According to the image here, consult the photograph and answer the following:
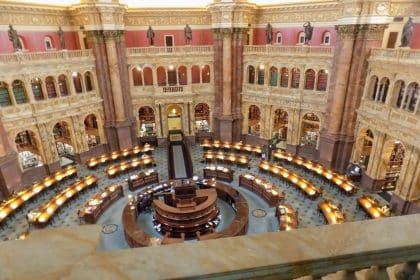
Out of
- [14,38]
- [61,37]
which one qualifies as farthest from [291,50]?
[14,38]

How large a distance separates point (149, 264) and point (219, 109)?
80.3 feet

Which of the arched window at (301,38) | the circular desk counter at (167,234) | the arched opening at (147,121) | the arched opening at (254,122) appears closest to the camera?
the circular desk counter at (167,234)

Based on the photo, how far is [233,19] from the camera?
22.9m

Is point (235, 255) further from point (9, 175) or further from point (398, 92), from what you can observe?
point (9, 175)

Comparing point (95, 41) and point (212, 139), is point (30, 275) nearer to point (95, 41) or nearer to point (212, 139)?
point (95, 41)

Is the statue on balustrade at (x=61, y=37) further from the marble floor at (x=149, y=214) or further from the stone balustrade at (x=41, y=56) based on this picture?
the marble floor at (x=149, y=214)

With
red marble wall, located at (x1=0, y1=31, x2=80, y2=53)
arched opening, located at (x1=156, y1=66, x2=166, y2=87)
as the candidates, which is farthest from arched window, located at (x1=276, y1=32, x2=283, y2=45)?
red marble wall, located at (x1=0, y1=31, x2=80, y2=53)

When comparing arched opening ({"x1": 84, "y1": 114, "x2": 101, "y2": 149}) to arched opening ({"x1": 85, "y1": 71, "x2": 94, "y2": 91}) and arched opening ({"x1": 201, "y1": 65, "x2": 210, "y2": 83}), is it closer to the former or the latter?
arched opening ({"x1": 85, "y1": 71, "x2": 94, "y2": 91})

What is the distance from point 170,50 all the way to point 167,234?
15803 mm

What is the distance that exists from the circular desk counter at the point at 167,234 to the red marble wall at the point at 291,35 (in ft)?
45.9

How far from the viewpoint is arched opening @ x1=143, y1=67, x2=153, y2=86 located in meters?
25.6

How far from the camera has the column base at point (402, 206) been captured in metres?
15.7

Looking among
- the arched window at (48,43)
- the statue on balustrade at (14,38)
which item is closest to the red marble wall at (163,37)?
the arched window at (48,43)

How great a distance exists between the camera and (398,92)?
16312 millimetres
